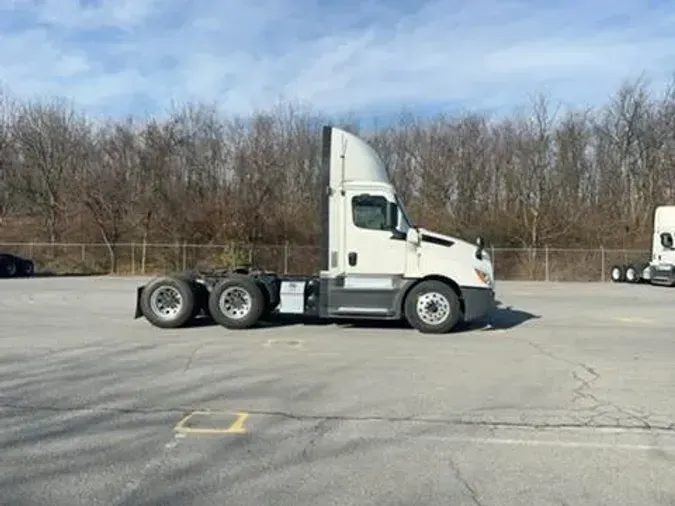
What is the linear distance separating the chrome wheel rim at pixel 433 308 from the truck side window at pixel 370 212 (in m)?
1.60

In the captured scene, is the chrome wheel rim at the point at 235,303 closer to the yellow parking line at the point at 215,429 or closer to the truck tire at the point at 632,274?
the yellow parking line at the point at 215,429

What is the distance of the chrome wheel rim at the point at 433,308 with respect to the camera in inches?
544

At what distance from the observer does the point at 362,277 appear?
14000 mm

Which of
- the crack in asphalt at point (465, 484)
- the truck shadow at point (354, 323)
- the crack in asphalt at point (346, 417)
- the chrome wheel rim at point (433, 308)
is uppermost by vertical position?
the chrome wheel rim at point (433, 308)

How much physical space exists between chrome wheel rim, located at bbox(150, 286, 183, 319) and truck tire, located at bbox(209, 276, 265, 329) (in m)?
0.67

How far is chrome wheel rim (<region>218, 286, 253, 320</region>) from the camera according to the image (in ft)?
46.4

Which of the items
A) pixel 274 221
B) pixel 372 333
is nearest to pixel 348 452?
pixel 372 333

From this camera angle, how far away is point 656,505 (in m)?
4.55

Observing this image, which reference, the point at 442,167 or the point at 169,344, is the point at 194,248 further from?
the point at 169,344

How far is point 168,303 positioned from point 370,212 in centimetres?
444

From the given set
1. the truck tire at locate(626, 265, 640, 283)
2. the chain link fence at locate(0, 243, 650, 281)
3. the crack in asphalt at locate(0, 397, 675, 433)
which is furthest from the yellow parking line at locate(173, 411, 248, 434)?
the truck tire at locate(626, 265, 640, 283)

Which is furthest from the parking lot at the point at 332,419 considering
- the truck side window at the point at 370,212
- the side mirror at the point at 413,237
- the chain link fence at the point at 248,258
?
the chain link fence at the point at 248,258

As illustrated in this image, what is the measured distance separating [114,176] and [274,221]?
1099cm

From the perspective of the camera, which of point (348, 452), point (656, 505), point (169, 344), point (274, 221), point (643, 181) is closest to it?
point (656, 505)
